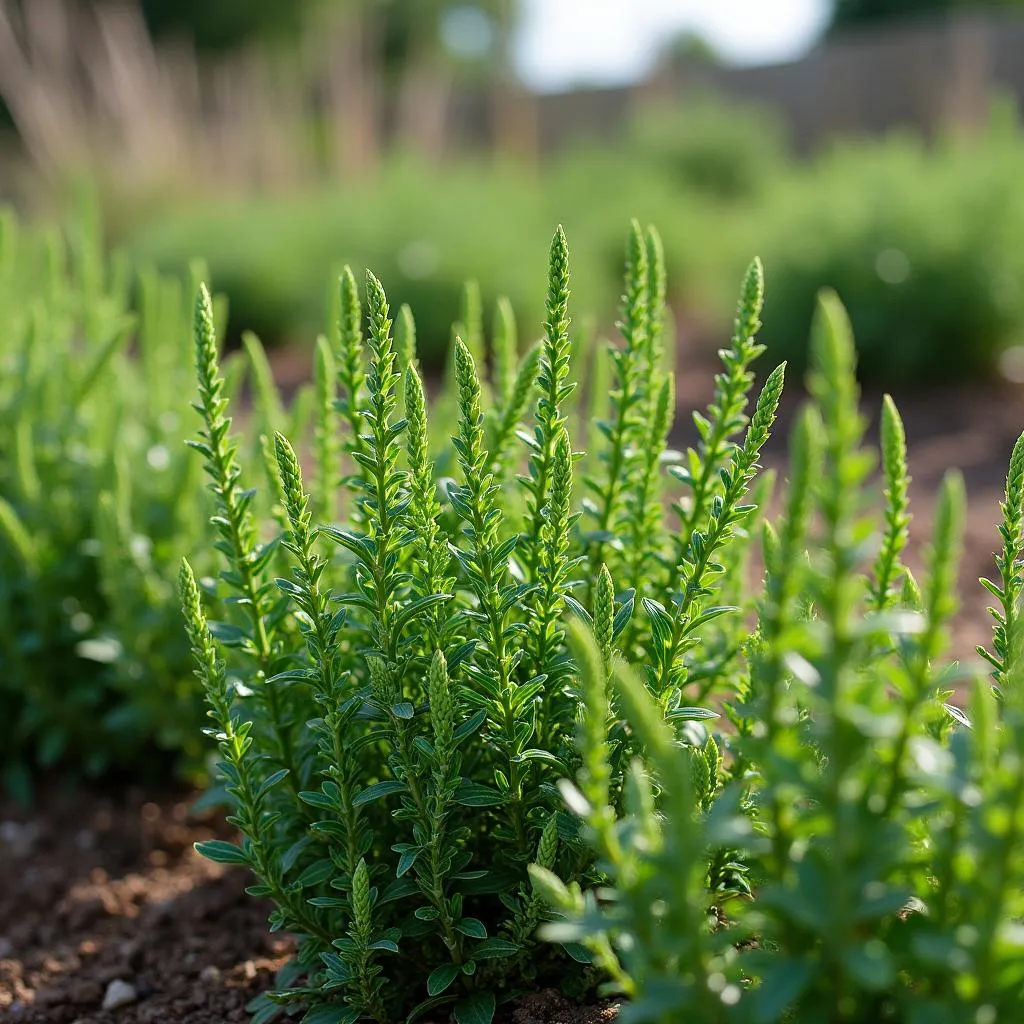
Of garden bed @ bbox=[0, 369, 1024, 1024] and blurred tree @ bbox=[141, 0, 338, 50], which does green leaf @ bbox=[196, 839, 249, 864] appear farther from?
blurred tree @ bbox=[141, 0, 338, 50]

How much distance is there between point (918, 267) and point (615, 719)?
491 cm

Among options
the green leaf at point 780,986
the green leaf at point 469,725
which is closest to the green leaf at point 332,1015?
the green leaf at point 469,725

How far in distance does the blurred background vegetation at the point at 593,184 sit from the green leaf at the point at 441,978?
2.01 meters

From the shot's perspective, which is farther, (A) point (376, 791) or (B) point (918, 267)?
(B) point (918, 267)

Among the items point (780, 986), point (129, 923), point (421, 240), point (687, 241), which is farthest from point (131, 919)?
point (687, 241)

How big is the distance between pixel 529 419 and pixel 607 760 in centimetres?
117

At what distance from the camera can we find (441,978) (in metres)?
1.25

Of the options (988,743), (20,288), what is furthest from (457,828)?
(20,288)

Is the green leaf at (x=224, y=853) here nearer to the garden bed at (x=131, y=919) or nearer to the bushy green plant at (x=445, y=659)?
the bushy green plant at (x=445, y=659)

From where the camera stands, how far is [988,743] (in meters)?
0.81

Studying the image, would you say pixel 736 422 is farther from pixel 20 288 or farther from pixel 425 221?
pixel 425 221

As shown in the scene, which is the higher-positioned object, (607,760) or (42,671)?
(607,760)

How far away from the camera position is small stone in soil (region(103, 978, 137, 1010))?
1674mm

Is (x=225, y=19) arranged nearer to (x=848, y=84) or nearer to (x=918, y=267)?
(x=848, y=84)
